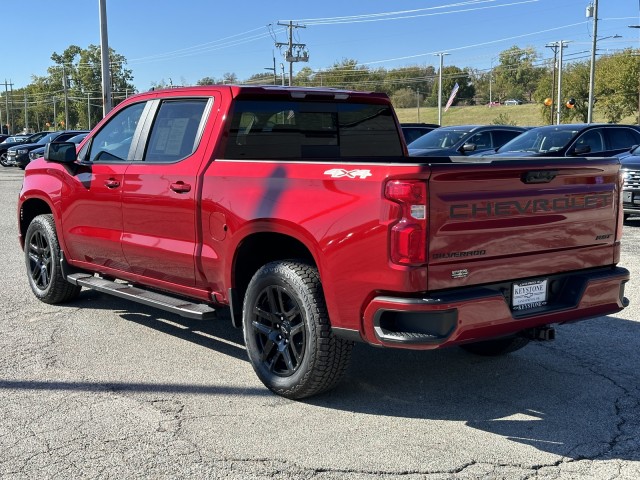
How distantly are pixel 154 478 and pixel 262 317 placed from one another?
4.73 feet

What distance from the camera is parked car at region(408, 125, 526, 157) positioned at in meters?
17.0

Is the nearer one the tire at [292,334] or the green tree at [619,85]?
the tire at [292,334]

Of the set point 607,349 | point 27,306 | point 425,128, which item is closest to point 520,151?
point 425,128

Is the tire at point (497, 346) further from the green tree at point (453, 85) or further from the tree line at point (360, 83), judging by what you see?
the green tree at point (453, 85)

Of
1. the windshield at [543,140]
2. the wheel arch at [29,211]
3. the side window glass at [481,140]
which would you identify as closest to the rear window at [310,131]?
the wheel arch at [29,211]

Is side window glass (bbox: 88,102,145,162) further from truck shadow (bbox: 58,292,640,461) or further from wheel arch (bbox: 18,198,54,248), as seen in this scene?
truck shadow (bbox: 58,292,640,461)

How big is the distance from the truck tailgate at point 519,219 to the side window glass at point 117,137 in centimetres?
306

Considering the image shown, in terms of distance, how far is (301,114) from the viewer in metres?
5.67

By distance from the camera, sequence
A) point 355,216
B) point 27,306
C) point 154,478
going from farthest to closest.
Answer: point 27,306
point 355,216
point 154,478

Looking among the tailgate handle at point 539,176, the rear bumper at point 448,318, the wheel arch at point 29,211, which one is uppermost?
the tailgate handle at point 539,176

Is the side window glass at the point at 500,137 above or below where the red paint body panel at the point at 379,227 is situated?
above

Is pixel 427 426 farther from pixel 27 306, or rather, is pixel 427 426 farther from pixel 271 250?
pixel 27 306

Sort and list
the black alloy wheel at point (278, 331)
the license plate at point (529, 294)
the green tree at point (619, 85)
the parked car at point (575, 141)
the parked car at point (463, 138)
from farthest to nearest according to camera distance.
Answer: the green tree at point (619, 85) → the parked car at point (463, 138) → the parked car at point (575, 141) → the black alloy wheel at point (278, 331) → the license plate at point (529, 294)

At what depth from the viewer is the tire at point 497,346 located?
545 cm
